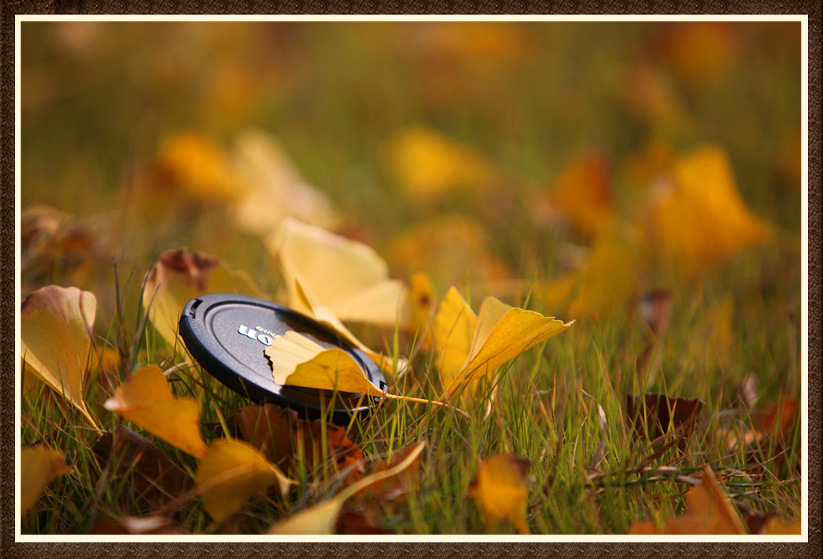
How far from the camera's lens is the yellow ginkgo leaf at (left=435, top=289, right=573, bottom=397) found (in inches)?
31.0

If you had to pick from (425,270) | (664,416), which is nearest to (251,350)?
(664,416)

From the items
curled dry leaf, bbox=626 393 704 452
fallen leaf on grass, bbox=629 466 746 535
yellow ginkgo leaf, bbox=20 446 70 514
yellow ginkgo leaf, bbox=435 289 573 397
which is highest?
yellow ginkgo leaf, bbox=435 289 573 397

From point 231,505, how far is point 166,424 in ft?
0.38

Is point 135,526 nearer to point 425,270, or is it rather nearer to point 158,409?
point 158,409

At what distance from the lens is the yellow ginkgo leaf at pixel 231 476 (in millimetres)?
708

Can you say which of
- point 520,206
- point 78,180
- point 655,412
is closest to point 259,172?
point 78,180

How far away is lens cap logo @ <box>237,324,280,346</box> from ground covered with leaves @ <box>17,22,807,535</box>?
0.26 ft

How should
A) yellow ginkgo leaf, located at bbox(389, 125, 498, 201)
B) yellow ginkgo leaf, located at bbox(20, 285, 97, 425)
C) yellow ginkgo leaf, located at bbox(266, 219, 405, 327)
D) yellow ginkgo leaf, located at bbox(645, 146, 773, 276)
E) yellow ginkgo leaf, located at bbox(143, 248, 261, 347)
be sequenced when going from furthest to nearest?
1. yellow ginkgo leaf, located at bbox(389, 125, 498, 201)
2. yellow ginkgo leaf, located at bbox(645, 146, 773, 276)
3. yellow ginkgo leaf, located at bbox(266, 219, 405, 327)
4. yellow ginkgo leaf, located at bbox(143, 248, 261, 347)
5. yellow ginkgo leaf, located at bbox(20, 285, 97, 425)

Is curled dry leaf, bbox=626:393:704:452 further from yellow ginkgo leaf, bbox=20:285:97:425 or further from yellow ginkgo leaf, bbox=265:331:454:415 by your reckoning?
yellow ginkgo leaf, bbox=20:285:97:425

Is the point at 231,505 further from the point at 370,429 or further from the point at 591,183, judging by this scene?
the point at 591,183

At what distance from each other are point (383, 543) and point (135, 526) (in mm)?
267

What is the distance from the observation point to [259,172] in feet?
6.01

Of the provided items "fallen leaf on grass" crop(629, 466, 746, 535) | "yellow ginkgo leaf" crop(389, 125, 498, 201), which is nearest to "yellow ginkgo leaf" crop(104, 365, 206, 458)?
"fallen leaf on grass" crop(629, 466, 746, 535)

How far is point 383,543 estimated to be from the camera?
0.76m
